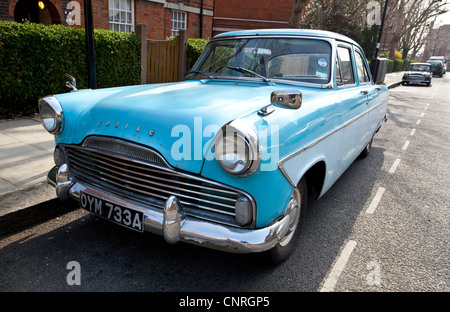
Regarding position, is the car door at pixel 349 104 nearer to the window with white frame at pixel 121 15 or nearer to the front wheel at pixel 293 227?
the front wheel at pixel 293 227

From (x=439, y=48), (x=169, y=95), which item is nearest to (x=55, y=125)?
(x=169, y=95)

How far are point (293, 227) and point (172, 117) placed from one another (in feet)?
4.10

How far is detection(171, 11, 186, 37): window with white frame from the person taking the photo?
53.0 feet

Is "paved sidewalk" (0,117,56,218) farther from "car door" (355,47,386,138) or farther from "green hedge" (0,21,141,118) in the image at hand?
"car door" (355,47,386,138)

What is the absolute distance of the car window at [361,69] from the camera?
14.1 ft

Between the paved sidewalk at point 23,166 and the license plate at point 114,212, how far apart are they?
1013mm

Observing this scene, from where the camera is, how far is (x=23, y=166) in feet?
12.9

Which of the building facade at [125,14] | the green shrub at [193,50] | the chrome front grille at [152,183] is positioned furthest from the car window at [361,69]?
the building facade at [125,14]

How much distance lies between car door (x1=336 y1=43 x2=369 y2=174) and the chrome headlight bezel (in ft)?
8.06

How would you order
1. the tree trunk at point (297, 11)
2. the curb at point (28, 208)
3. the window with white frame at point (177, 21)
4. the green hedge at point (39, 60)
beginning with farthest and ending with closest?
the window with white frame at point (177, 21)
the tree trunk at point (297, 11)
the green hedge at point (39, 60)
the curb at point (28, 208)

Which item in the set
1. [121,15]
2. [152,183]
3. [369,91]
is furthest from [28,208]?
[121,15]

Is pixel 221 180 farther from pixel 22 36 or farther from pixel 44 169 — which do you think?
pixel 22 36

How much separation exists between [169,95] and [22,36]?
4675mm

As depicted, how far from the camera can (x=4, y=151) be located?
438 cm
